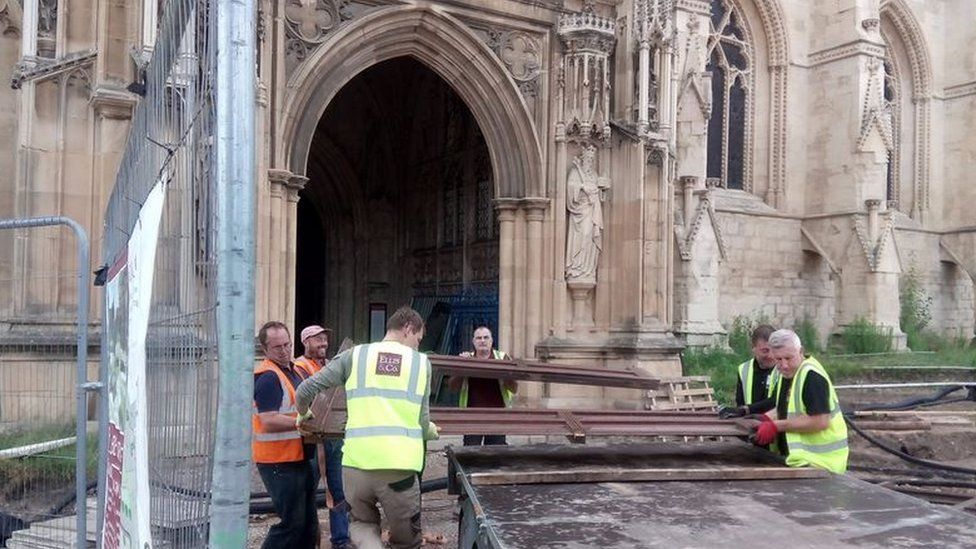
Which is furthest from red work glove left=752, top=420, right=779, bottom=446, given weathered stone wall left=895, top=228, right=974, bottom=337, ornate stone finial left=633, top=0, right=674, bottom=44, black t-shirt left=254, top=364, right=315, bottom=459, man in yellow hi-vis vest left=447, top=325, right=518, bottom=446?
Result: weathered stone wall left=895, top=228, right=974, bottom=337

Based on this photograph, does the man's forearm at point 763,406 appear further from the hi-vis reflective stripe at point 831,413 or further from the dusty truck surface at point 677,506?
the hi-vis reflective stripe at point 831,413

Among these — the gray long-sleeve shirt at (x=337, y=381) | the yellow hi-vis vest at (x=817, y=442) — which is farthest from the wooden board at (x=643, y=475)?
the gray long-sleeve shirt at (x=337, y=381)

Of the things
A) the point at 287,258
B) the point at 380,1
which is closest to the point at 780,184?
the point at 380,1

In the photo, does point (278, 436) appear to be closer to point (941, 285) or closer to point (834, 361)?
point (834, 361)

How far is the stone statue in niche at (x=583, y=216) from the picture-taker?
12.9 metres

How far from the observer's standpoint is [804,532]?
10.9 ft

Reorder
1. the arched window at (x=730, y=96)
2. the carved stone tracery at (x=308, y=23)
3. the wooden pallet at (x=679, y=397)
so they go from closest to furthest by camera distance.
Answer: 1. the carved stone tracery at (x=308, y=23)
2. the wooden pallet at (x=679, y=397)
3. the arched window at (x=730, y=96)

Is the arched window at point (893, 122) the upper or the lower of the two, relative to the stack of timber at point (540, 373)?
upper

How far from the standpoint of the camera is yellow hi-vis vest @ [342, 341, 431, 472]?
14.6 ft

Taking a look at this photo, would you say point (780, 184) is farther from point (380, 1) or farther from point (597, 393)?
point (380, 1)

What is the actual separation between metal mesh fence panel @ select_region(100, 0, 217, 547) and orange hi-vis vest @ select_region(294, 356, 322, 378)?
2884 mm

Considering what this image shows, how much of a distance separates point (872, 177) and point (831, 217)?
121cm

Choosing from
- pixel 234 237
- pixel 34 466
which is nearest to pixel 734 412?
pixel 234 237

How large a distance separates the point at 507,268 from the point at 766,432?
816cm
